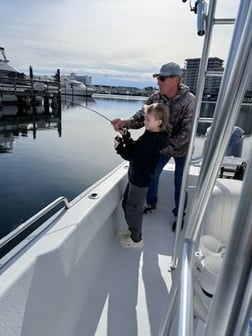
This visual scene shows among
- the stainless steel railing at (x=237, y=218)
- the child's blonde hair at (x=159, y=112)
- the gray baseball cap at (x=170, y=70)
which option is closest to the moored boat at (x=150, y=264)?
the stainless steel railing at (x=237, y=218)

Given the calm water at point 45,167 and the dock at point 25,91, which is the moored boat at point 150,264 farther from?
the dock at point 25,91

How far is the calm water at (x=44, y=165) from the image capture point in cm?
473

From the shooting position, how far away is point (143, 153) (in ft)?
5.20

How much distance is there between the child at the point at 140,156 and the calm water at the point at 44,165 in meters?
1.46

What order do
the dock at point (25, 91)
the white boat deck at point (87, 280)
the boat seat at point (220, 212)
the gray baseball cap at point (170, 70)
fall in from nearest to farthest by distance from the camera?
the white boat deck at point (87, 280), the boat seat at point (220, 212), the gray baseball cap at point (170, 70), the dock at point (25, 91)

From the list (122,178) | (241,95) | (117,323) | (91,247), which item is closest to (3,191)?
(122,178)

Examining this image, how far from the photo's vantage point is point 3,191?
5.27 metres

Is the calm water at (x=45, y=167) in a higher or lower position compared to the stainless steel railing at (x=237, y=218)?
lower

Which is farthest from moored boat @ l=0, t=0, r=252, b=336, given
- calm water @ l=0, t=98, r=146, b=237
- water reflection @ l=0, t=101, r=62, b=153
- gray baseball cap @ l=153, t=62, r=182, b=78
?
water reflection @ l=0, t=101, r=62, b=153

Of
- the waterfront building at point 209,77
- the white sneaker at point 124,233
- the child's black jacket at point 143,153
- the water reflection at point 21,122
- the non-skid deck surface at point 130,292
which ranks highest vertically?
the waterfront building at point 209,77

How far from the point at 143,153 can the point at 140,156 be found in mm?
29

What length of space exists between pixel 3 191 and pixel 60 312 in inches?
185

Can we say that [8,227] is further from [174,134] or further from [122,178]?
[174,134]

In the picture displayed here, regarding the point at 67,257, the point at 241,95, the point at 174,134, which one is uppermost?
the point at 241,95
